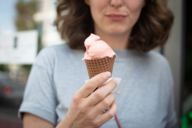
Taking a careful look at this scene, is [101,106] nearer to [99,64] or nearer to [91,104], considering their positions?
[91,104]

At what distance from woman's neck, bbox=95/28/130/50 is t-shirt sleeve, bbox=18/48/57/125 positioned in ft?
1.74

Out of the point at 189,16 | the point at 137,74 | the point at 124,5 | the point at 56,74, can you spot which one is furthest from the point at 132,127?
the point at 189,16

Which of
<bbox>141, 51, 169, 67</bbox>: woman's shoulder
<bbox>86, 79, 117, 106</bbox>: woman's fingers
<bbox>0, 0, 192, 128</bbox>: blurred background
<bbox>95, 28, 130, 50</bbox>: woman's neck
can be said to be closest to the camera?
<bbox>86, 79, 117, 106</bbox>: woman's fingers

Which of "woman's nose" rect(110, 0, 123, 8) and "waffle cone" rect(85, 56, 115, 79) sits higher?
"woman's nose" rect(110, 0, 123, 8)

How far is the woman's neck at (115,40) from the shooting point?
1.49 m

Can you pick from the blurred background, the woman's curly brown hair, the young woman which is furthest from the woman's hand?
the blurred background

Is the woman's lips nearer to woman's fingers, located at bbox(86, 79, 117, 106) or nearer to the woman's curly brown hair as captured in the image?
the woman's curly brown hair

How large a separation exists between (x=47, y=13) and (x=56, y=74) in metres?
1.62

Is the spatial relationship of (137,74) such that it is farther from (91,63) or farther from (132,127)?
(91,63)

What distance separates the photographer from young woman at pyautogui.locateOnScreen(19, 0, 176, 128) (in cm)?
98

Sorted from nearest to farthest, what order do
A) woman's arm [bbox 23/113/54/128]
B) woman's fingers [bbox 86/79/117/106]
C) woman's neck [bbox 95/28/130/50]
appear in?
woman's fingers [bbox 86/79/117/106], woman's arm [bbox 23/113/54/128], woman's neck [bbox 95/28/130/50]

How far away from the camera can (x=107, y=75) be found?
916 millimetres

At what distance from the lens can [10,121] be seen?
2.50 meters

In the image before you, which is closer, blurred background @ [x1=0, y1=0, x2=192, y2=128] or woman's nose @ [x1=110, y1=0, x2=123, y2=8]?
woman's nose @ [x1=110, y1=0, x2=123, y2=8]
